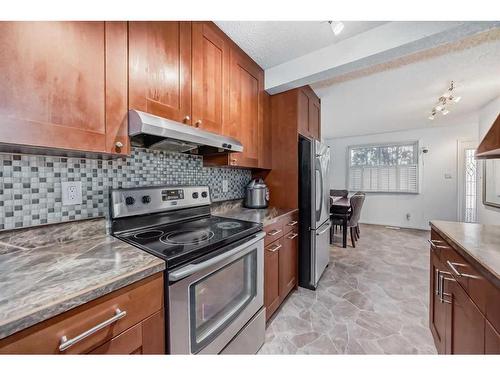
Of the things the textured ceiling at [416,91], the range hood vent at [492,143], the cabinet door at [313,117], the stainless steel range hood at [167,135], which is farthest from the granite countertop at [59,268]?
the textured ceiling at [416,91]

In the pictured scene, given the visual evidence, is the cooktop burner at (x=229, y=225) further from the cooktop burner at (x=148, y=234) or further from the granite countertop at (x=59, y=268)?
the granite countertop at (x=59, y=268)

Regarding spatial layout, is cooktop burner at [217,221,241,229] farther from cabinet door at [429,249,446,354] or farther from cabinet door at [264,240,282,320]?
cabinet door at [429,249,446,354]

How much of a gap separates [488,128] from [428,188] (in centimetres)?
162

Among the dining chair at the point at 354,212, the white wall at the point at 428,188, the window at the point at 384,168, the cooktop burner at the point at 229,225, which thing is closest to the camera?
the cooktop burner at the point at 229,225

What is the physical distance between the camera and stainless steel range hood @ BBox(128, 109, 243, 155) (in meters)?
0.96

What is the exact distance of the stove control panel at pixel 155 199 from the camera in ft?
3.89

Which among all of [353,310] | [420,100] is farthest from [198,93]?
[420,100]

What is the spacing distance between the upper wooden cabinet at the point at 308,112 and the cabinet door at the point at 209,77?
875 mm

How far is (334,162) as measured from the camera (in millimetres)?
5812

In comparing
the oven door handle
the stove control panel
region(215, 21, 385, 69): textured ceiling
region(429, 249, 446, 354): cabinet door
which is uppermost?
region(215, 21, 385, 69): textured ceiling

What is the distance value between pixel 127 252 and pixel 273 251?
106 cm

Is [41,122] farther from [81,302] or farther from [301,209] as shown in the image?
[301,209]

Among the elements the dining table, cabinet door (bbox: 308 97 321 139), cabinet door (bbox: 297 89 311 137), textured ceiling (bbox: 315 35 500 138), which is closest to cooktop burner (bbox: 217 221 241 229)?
cabinet door (bbox: 297 89 311 137)

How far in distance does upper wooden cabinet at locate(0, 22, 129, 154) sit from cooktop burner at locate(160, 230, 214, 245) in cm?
50
